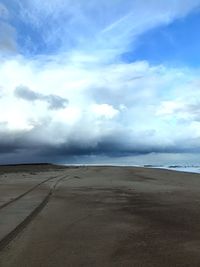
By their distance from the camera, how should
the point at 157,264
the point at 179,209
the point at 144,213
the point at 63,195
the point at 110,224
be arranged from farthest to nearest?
the point at 63,195 → the point at 179,209 → the point at 144,213 → the point at 110,224 → the point at 157,264

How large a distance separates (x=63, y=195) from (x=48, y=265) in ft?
45.0

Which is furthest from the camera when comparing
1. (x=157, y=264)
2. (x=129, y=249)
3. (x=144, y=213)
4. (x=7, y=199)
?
(x=7, y=199)

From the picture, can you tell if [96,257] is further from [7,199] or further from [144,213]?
[7,199]

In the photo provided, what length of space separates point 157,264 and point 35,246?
2.99 m

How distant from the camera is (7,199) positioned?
20.0 metres

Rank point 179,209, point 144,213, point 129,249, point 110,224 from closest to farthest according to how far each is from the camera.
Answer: point 129,249 → point 110,224 → point 144,213 → point 179,209

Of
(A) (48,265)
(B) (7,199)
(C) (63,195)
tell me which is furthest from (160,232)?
(C) (63,195)

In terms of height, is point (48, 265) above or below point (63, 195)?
below

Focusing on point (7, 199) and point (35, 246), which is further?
point (7, 199)

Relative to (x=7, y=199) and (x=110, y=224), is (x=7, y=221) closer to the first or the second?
(x=110, y=224)

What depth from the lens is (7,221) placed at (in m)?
13.6

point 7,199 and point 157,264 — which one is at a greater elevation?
point 7,199

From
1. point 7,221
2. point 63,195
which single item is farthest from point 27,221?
point 63,195

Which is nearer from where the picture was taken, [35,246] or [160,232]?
[35,246]
